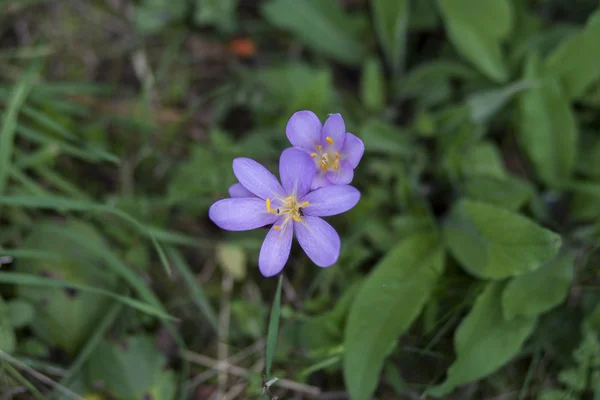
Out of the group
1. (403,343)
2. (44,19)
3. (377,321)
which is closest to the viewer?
(377,321)

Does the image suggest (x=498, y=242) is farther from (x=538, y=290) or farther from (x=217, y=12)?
(x=217, y=12)

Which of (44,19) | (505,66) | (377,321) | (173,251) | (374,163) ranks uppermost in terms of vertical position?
(44,19)

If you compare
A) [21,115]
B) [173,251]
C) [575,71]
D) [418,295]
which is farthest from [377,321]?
[21,115]

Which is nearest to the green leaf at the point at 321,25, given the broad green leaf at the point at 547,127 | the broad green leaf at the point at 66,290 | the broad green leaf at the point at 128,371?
the broad green leaf at the point at 547,127

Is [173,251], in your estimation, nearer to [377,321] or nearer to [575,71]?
[377,321]

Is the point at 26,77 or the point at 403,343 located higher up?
the point at 26,77

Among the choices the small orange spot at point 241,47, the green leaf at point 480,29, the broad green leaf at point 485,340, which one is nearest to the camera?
the broad green leaf at point 485,340

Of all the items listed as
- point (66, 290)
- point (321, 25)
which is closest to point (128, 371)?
point (66, 290)

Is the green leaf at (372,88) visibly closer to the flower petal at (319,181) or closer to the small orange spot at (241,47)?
the small orange spot at (241,47)
